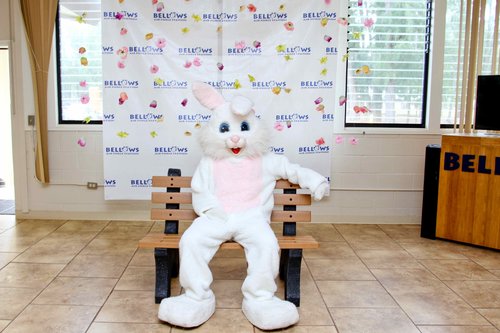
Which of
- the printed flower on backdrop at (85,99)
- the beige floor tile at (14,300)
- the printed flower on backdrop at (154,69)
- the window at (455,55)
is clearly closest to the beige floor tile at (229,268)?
the beige floor tile at (14,300)

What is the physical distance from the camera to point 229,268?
3348mm

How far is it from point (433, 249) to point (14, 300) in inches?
123

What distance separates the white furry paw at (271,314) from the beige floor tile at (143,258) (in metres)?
1.16

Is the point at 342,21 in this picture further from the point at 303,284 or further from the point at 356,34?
the point at 303,284

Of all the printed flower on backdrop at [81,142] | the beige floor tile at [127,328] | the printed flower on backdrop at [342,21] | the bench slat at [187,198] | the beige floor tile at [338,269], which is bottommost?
the beige floor tile at [127,328]

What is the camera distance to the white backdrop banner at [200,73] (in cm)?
419

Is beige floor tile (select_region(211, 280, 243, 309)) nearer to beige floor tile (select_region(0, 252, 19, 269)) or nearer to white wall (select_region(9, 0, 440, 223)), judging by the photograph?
beige floor tile (select_region(0, 252, 19, 269))

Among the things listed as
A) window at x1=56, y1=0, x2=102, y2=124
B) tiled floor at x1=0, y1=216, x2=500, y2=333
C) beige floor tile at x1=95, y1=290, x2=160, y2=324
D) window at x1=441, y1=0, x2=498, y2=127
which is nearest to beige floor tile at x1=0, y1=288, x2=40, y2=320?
tiled floor at x1=0, y1=216, x2=500, y2=333

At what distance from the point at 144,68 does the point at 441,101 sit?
2828mm

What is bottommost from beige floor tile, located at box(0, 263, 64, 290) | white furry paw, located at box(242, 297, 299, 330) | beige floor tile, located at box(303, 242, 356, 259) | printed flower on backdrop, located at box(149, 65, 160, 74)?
beige floor tile, located at box(303, 242, 356, 259)

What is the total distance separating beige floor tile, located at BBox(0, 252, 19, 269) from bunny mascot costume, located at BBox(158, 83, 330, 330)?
1.55m

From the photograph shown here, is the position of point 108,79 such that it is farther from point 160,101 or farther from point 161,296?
point 161,296

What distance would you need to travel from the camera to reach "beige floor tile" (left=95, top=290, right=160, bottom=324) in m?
2.54

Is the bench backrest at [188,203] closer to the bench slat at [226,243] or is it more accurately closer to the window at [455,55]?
the bench slat at [226,243]
